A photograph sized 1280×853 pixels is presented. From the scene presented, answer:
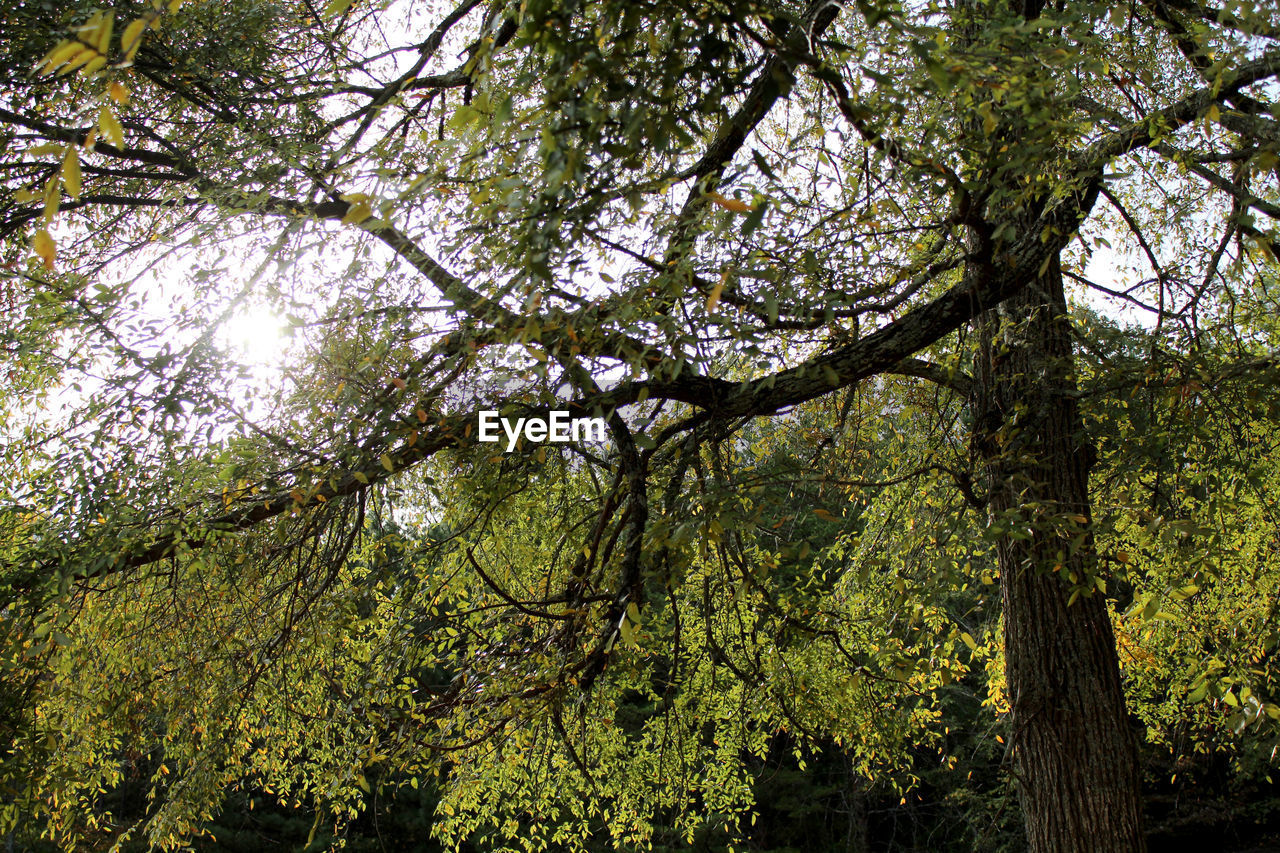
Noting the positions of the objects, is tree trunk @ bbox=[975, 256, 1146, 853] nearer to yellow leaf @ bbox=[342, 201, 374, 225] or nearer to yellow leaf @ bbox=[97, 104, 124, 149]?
yellow leaf @ bbox=[342, 201, 374, 225]

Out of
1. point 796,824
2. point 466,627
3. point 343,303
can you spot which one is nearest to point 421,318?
point 343,303

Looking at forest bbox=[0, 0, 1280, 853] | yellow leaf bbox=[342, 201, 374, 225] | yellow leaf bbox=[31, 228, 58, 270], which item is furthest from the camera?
forest bbox=[0, 0, 1280, 853]

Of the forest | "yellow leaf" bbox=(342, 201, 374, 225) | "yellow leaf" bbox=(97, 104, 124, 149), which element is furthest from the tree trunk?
"yellow leaf" bbox=(97, 104, 124, 149)

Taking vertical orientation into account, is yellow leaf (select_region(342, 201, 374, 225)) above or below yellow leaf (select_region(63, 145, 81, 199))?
above

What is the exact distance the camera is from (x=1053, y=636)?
416 cm

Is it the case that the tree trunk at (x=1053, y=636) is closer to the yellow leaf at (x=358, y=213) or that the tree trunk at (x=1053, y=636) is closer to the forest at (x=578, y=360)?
the forest at (x=578, y=360)

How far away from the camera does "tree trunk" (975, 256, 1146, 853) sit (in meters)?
3.92

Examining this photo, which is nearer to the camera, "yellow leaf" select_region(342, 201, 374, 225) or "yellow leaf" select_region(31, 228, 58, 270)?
"yellow leaf" select_region(31, 228, 58, 270)

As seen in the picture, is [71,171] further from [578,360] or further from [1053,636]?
[1053,636]

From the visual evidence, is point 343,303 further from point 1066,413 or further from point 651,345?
point 1066,413

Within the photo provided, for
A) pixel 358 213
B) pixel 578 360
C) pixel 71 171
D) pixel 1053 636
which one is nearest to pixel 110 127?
pixel 71 171

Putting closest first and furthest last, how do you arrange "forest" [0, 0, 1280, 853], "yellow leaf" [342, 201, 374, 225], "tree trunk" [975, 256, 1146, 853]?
"yellow leaf" [342, 201, 374, 225] → "forest" [0, 0, 1280, 853] → "tree trunk" [975, 256, 1146, 853]

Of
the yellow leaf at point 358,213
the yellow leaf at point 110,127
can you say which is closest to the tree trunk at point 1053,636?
the yellow leaf at point 358,213

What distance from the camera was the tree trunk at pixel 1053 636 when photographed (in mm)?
3922
